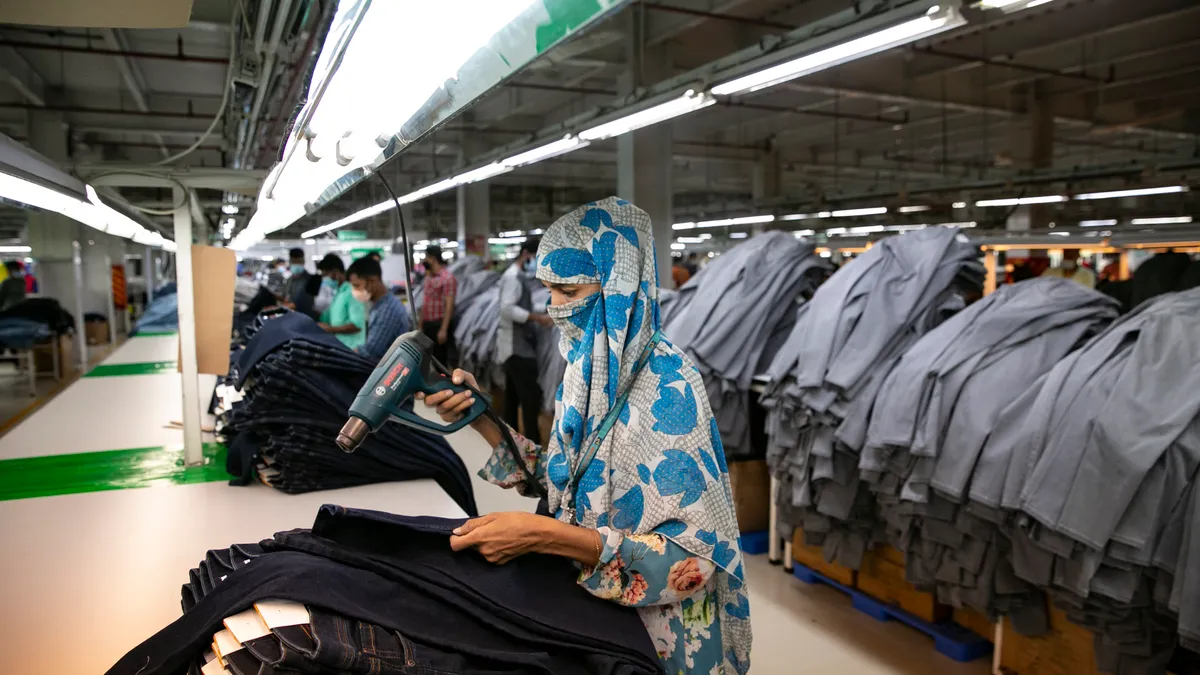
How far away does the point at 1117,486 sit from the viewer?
2420 mm

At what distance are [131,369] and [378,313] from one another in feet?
9.72

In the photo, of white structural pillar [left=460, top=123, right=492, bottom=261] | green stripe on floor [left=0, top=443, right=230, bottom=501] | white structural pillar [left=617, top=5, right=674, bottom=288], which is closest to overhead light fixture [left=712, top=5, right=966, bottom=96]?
green stripe on floor [left=0, top=443, right=230, bottom=501]

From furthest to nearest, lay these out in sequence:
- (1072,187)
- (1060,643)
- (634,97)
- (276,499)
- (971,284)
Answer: (1072,187) < (634,97) < (971,284) < (1060,643) < (276,499)

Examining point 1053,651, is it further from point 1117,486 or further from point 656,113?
point 656,113

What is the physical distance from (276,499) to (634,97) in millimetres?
4035

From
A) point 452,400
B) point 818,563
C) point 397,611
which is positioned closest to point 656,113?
point 818,563

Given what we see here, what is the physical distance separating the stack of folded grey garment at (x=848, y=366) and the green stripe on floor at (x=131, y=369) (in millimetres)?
→ 4747

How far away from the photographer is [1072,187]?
9.89 m

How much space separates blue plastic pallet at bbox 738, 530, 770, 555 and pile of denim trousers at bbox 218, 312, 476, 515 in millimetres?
2487

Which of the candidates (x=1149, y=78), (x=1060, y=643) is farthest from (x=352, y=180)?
(x=1149, y=78)

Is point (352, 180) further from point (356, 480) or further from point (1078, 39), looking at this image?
point (1078, 39)

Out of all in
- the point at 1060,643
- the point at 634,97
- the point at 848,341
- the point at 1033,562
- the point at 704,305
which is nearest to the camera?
the point at 1033,562

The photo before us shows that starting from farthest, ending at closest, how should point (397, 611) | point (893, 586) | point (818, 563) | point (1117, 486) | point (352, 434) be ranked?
1. point (818, 563)
2. point (893, 586)
3. point (1117, 486)
4. point (352, 434)
5. point (397, 611)

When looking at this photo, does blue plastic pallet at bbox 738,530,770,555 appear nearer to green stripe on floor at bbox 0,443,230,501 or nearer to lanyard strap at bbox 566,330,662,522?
green stripe on floor at bbox 0,443,230,501
